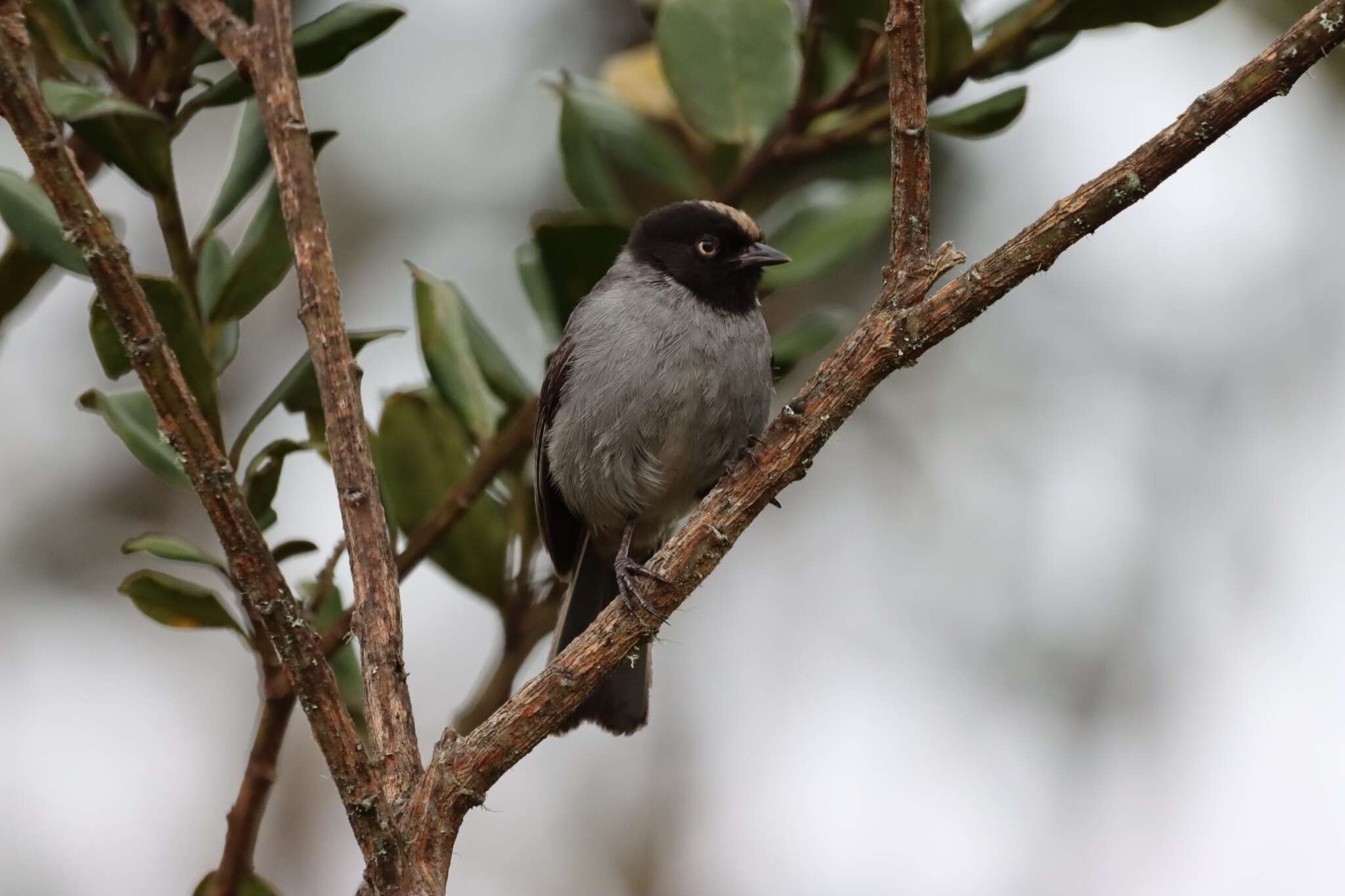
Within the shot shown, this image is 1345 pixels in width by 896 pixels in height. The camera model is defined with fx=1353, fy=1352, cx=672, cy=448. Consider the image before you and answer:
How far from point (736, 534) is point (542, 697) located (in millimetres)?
485

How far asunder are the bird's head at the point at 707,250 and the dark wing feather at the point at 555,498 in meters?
0.51

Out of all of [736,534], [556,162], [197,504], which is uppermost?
[556,162]

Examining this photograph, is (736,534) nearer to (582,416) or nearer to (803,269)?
(803,269)

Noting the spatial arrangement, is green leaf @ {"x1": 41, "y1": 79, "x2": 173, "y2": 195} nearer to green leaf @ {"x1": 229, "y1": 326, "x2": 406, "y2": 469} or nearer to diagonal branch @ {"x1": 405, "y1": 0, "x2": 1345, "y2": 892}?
green leaf @ {"x1": 229, "y1": 326, "x2": 406, "y2": 469}

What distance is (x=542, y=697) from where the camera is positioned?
2328mm

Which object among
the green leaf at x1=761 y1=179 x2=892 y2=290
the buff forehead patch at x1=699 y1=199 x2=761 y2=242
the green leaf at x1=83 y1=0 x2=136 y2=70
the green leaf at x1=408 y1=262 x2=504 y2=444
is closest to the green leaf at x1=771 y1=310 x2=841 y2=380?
the green leaf at x1=761 y1=179 x2=892 y2=290

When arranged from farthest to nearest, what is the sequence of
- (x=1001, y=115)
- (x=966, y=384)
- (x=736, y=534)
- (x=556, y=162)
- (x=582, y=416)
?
1. (x=966, y=384)
2. (x=556, y=162)
3. (x=582, y=416)
4. (x=1001, y=115)
5. (x=736, y=534)

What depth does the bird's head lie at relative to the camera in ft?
14.2

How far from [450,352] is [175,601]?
880 millimetres

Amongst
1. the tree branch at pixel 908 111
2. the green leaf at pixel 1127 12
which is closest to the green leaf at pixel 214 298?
the tree branch at pixel 908 111

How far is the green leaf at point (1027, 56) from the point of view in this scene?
3201 millimetres

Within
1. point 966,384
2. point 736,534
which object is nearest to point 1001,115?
point 736,534

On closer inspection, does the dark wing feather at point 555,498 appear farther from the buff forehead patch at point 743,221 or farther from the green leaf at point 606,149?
the buff forehead patch at point 743,221

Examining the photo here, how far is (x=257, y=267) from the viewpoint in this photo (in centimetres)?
295
